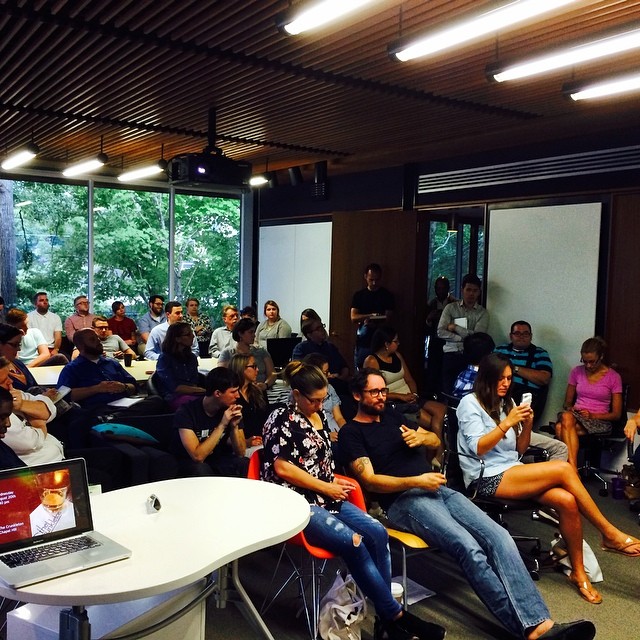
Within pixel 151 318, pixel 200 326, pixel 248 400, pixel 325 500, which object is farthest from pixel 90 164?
pixel 325 500

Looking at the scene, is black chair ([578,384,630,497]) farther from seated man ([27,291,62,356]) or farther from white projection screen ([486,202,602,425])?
seated man ([27,291,62,356])

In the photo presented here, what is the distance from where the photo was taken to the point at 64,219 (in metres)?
10.4

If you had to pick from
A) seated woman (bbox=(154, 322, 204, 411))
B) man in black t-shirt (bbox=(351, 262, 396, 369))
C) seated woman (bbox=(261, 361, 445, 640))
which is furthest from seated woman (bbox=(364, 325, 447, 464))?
man in black t-shirt (bbox=(351, 262, 396, 369))

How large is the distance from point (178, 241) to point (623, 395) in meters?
7.44

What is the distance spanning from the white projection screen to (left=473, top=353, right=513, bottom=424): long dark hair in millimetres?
3060

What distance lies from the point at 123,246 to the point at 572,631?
910cm

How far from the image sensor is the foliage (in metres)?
10.2

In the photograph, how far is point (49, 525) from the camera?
232cm

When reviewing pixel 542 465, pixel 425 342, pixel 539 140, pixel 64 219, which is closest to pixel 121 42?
pixel 542 465

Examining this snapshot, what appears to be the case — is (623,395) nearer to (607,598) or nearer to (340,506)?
(607,598)

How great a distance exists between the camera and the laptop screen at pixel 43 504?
223 centimetres

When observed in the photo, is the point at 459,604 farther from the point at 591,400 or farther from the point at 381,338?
the point at 591,400

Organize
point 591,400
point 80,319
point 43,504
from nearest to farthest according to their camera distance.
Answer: point 43,504
point 591,400
point 80,319

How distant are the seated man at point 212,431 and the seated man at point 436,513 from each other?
72 cm
